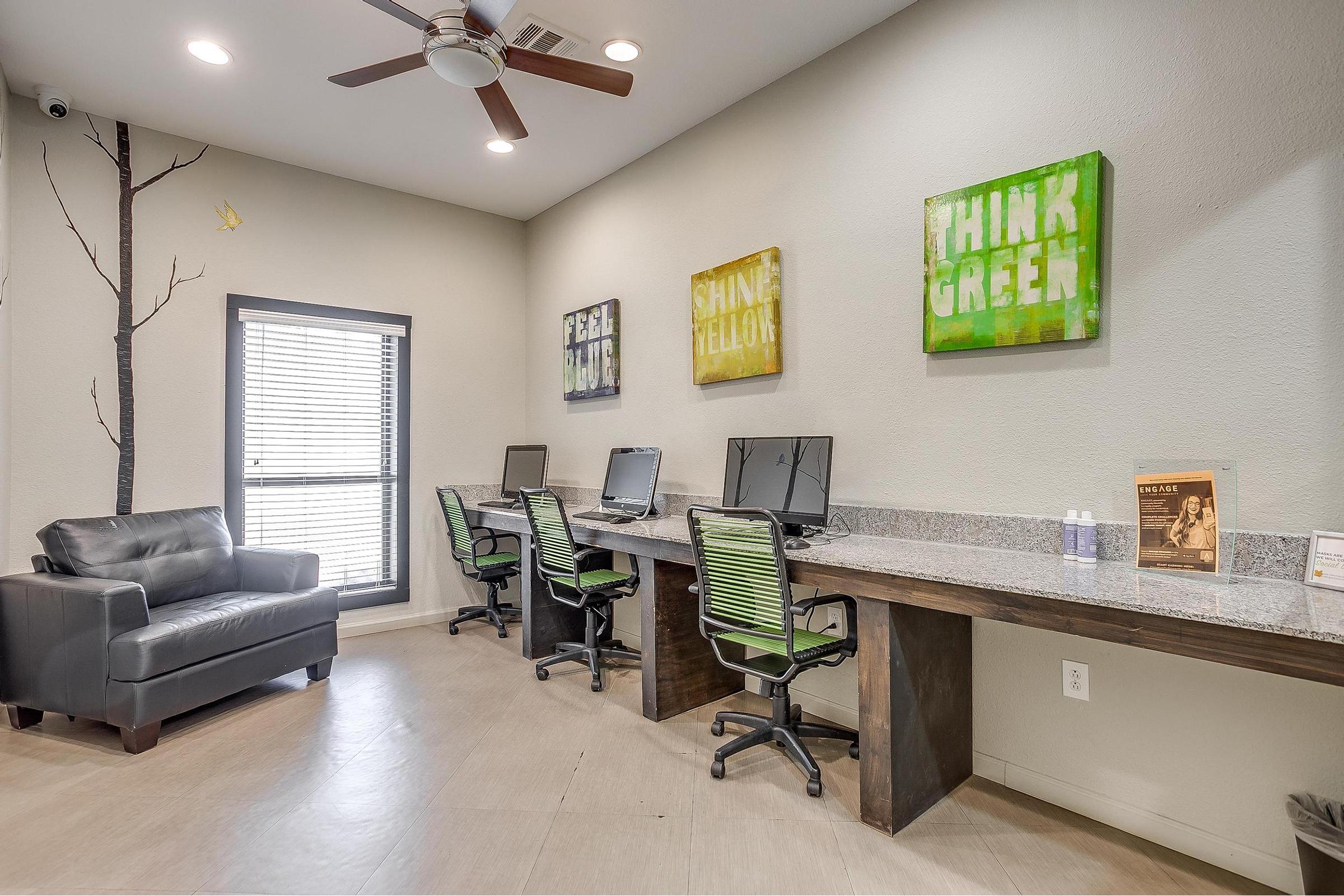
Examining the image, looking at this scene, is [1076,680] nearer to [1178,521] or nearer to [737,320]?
[1178,521]

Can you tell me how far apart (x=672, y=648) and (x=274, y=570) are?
88.0 inches

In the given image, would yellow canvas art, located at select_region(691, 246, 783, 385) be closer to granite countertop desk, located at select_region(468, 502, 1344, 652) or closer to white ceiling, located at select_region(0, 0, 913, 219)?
white ceiling, located at select_region(0, 0, 913, 219)

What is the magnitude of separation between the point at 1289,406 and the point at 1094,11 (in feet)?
4.69

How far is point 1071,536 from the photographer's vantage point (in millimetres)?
2184

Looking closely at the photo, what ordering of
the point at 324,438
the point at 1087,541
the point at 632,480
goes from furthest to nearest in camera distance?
the point at 324,438, the point at 632,480, the point at 1087,541

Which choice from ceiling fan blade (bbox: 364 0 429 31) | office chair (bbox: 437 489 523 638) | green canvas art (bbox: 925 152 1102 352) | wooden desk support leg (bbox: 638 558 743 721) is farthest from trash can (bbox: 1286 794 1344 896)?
office chair (bbox: 437 489 523 638)

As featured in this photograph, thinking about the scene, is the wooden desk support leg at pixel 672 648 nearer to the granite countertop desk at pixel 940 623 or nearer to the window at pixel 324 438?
the granite countertop desk at pixel 940 623

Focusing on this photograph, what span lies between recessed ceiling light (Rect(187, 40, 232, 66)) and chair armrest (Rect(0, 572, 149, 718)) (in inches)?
93.8

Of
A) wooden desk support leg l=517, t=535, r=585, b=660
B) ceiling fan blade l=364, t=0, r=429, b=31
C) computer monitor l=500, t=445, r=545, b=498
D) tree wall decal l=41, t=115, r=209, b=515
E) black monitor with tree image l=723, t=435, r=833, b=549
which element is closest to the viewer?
ceiling fan blade l=364, t=0, r=429, b=31

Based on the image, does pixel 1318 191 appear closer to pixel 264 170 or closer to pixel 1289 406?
pixel 1289 406

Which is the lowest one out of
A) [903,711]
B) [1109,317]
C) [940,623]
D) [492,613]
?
[492,613]

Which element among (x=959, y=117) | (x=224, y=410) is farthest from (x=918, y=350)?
(x=224, y=410)

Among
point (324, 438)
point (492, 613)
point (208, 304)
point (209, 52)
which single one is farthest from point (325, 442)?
point (209, 52)

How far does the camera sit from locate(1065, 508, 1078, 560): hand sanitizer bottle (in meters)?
2.17
